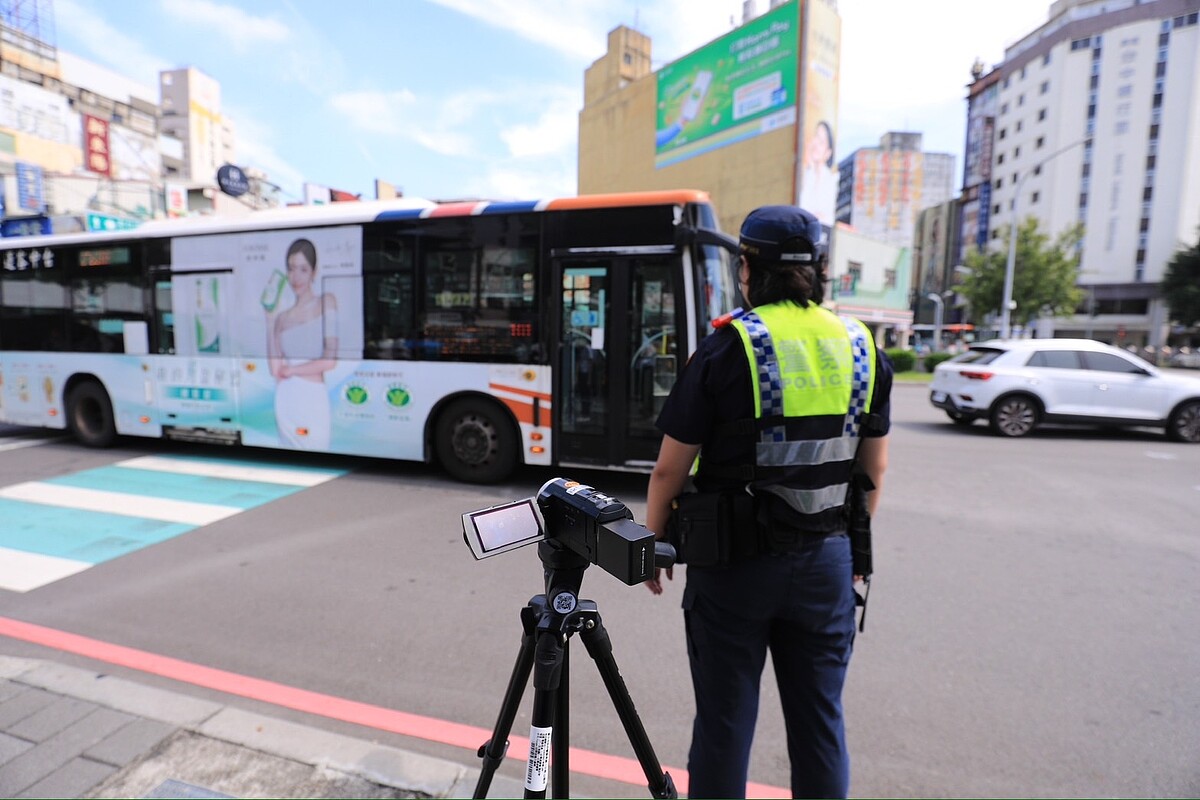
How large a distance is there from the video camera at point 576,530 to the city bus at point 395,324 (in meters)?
4.56

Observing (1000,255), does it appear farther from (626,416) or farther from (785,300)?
(785,300)

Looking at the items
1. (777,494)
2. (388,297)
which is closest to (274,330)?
(388,297)

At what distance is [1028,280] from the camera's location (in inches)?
1223

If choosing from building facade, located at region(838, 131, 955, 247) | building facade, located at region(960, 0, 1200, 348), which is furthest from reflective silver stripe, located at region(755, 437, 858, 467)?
building facade, located at region(838, 131, 955, 247)

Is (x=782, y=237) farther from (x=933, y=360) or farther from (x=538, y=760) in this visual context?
(x=933, y=360)

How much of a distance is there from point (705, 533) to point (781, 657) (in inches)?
17.7

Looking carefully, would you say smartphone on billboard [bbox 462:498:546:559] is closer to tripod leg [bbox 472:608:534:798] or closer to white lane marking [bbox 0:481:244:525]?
tripod leg [bbox 472:608:534:798]

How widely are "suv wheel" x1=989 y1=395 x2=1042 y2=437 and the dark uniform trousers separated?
1029 cm

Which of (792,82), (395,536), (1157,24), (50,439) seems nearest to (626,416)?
(395,536)

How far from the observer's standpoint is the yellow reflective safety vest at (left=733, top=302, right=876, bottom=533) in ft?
5.51

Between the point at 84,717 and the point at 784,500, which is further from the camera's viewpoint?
the point at 84,717

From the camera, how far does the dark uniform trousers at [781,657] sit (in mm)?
1729

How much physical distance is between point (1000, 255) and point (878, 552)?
34921 millimetres

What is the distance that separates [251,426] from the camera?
7.38m
